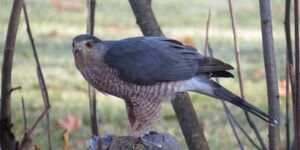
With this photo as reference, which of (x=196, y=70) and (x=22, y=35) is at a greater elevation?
(x=196, y=70)

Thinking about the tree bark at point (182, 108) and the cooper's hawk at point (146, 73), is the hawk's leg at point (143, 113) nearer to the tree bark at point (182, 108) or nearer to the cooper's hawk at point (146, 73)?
the cooper's hawk at point (146, 73)

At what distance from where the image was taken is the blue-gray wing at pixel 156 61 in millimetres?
2848

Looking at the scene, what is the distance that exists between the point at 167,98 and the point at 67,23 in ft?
29.8

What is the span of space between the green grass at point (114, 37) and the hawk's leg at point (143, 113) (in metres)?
2.38

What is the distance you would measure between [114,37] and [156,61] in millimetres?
8092

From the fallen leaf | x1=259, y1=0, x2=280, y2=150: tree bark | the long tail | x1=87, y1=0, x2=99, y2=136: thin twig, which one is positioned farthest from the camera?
the fallen leaf

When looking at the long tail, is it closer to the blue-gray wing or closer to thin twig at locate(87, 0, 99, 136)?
the blue-gray wing

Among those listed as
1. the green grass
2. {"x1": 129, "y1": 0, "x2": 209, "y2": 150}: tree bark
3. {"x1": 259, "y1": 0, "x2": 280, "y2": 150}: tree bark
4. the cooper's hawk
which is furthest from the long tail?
A: the green grass

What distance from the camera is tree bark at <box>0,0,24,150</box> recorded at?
1875 mm

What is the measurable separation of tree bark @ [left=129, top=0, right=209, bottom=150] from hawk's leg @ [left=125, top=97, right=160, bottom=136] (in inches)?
6.3

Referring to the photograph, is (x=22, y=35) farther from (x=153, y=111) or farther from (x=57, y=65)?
(x=153, y=111)

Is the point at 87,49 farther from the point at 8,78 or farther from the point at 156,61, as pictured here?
the point at 8,78

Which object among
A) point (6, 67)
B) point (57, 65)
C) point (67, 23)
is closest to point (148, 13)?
point (6, 67)

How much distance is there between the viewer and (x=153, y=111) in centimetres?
285
